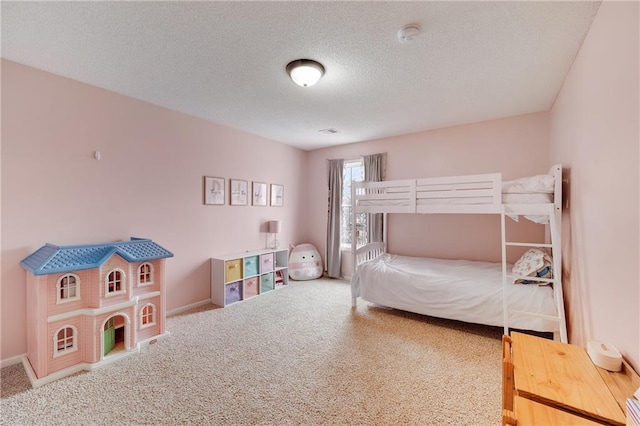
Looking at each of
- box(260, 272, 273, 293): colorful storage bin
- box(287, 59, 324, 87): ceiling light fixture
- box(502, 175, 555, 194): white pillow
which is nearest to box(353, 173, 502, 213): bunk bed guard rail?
box(502, 175, 555, 194): white pillow

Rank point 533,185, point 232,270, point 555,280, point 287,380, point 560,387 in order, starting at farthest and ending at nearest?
point 232,270
point 533,185
point 555,280
point 287,380
point 560,387

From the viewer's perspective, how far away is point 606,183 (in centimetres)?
151

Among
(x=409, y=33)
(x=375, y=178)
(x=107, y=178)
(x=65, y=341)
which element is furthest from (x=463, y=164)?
(x=65, y=341)

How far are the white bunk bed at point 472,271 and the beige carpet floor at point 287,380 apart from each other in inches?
12.0

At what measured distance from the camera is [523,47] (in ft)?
6.40

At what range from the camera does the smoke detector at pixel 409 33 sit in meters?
1.73

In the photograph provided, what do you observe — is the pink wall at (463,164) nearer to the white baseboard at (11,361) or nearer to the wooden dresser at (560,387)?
the wooden dresser at (560,387)

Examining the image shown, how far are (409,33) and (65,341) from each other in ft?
11.2

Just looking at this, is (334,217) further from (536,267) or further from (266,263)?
(536,267)

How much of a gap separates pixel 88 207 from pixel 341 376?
2765 millimetres

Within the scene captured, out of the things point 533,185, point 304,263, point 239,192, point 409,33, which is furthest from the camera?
point 304,263

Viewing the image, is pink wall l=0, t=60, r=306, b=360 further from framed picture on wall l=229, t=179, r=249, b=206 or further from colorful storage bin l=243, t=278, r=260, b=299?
colorful storage bin l=243, t=278, r=260, b=299

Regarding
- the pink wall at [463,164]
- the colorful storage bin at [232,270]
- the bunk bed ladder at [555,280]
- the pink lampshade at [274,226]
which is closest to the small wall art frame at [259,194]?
the pink lampshade at [274,226]

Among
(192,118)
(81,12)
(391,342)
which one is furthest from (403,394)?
(192,118)
